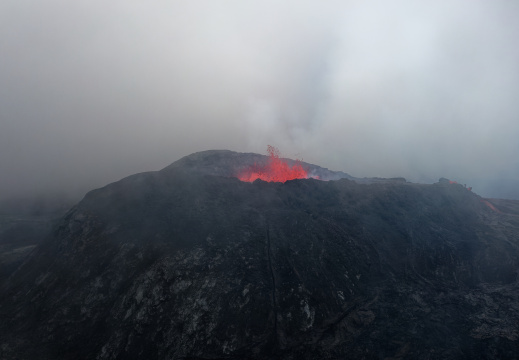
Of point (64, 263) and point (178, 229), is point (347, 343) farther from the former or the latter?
point (64, 263)

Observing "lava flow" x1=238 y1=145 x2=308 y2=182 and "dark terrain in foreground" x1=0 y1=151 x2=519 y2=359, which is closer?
"dark terrain in foreground" x1=0 y1=151 x2=519 y2=359

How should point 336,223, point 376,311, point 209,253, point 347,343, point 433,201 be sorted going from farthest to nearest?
point 433,201, point 336,223, point 209,253, point 376,311, point 347,343

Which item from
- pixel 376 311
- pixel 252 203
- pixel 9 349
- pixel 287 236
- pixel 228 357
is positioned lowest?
pixel 9 349

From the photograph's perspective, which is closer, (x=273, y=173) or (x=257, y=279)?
(x=257, y=279)

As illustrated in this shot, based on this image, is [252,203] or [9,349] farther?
[252,203]

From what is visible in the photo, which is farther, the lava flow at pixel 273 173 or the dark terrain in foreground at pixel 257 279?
the lava flow at pixel 273 173

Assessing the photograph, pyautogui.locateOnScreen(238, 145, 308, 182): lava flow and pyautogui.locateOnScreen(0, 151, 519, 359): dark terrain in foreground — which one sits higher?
pyautogui.locateOnScreen(238, 145, 308, 182): lava flow

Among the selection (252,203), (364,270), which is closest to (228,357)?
(364,270)

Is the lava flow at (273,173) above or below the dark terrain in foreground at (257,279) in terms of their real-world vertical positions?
above
